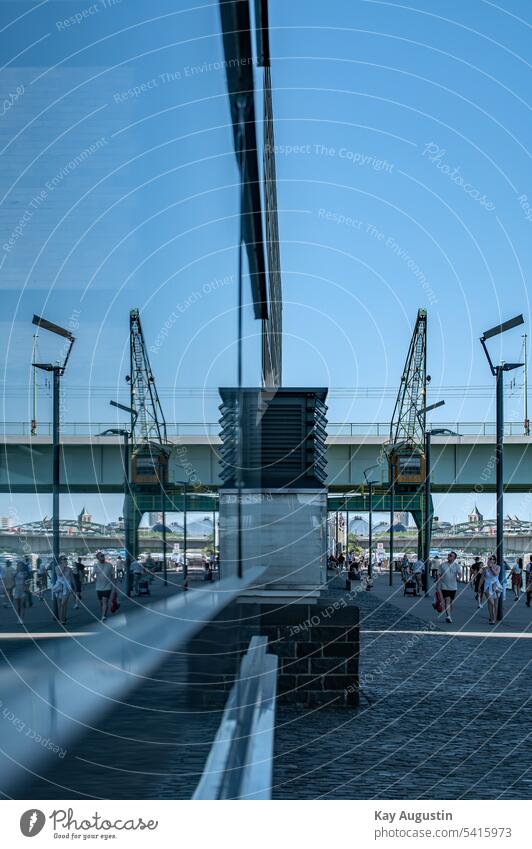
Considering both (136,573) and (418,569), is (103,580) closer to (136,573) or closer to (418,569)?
(136,573)

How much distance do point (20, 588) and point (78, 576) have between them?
146 mm

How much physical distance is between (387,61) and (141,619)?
3.34 m

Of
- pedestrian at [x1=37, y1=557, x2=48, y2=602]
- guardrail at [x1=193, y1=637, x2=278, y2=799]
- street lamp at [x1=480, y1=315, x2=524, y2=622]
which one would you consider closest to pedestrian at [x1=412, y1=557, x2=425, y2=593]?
street lamp at [x1=480, y1=315, x2=524, y2=622]

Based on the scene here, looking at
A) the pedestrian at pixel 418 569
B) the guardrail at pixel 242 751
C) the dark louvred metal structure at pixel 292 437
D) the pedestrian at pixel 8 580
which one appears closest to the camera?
the pedestrian at pixel 8 580

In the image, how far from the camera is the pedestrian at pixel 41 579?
149 centimetres

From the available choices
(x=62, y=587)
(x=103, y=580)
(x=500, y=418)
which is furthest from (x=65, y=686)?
(x=500, y=418)

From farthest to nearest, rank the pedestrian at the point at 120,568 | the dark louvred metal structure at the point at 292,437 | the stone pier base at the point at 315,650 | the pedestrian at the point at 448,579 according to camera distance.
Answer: the pedestrian at the point at 448,579, the dark louvred metal structure at the point at 292,437, the stone pier base at the point at 315,650, the pedestrian at the point at 120,568

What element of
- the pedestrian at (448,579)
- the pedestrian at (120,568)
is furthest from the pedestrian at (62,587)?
the pedestrian at (448,579)

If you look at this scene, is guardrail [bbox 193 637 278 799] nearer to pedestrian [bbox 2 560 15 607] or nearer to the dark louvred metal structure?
pedestrian [bbox 2 560 15 607]

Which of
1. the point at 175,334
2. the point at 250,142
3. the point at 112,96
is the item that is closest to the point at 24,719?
the point at 112,96

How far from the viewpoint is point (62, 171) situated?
1.64 m

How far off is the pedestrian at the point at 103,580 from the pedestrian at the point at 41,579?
13 cm

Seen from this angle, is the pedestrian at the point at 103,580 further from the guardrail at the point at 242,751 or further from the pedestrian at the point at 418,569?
the pedestrian at the point at 418,569
